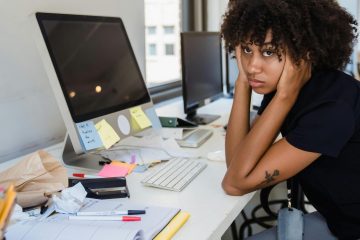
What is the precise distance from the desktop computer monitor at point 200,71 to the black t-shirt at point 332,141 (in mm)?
724

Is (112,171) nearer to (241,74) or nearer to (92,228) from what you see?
(92,228)

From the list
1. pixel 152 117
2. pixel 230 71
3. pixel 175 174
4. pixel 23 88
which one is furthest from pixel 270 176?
pixel 230 71

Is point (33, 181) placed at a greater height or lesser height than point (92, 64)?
lesser

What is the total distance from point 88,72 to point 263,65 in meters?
0.56

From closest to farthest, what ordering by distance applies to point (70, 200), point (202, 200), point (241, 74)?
point (70, 200), point (202, 200), point (241, 74)

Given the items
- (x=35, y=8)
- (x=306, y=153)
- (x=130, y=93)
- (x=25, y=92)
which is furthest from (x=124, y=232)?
(x=35, y=8)

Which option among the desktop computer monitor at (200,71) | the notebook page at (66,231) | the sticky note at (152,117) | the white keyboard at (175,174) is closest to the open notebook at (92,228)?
the notebook page at (66,231)

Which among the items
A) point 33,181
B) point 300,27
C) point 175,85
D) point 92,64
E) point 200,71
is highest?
point 300,27

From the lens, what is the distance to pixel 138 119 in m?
1.40

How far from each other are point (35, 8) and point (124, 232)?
3.26ft

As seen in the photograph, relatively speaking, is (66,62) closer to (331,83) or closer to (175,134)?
(175,134)

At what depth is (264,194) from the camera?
1241mm

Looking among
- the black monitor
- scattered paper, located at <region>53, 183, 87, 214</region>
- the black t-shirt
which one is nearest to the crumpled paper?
scattered paper, located at <region>53, 183, 87, 214</region>

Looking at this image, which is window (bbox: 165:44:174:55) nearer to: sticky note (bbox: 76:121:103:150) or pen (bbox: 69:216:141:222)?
sticky note (bbox: 76:121:103:150)
